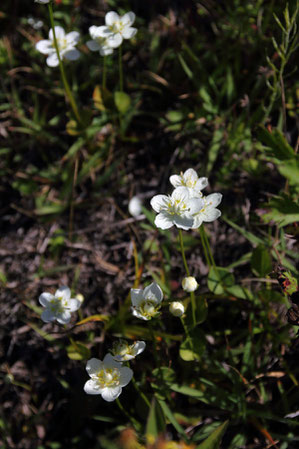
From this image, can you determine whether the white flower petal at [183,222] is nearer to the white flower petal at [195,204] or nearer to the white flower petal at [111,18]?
the white flower petal at [195,204]

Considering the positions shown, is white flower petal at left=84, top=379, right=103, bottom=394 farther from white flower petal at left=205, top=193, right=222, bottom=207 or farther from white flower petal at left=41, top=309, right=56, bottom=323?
white flower petal at left=205, top=193, right=222, bottom=207

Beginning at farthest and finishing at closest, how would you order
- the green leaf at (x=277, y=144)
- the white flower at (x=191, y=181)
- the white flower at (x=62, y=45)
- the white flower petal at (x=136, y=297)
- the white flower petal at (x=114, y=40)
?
the white flower at (x=62, y=45), the white flower petal at (x=114, y=40), the green leaf at (x=277, y=144), the white flower at (x=191, y=181), the white flower petal at (x=136, y=297)

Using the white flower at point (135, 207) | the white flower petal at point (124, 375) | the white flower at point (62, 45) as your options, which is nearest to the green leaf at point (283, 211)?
the white flower at point (135, 207)

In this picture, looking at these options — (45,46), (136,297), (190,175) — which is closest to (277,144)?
(190,175)

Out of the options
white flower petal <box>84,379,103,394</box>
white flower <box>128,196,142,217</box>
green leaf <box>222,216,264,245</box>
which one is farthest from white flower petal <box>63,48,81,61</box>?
white flower petal <box>84,379,103,394</box>

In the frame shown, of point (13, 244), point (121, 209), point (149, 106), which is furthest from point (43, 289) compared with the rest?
point (149, 106)
